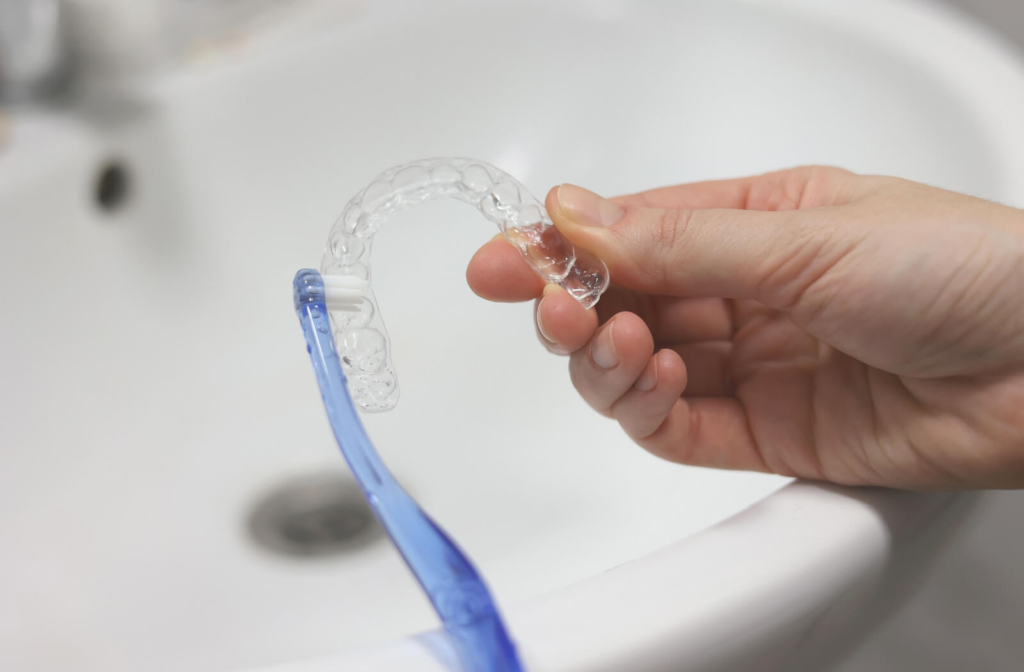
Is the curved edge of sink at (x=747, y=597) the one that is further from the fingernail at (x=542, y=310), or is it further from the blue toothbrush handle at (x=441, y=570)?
the fingernail at (x=542, y=310)

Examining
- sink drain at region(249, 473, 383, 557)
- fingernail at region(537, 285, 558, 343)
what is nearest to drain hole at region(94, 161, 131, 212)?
sink drain at region(249, 473, 383, 557)

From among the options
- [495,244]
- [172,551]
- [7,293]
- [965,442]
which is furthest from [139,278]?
[965,442]

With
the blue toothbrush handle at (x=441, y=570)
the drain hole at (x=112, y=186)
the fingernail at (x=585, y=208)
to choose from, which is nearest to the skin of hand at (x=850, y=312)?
the fingernail at (x=585, y=208)

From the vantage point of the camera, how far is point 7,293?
0.52 metres

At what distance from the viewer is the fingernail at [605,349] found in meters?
Result: 0.40

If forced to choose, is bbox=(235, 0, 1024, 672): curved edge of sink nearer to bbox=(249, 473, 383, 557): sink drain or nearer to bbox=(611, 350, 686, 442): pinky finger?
bbox=(611, 350, 686, 442): pinky finger

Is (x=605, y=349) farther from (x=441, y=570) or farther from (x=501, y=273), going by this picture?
(x=441, y=570)

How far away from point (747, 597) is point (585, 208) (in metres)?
0.18

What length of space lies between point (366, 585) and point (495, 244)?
0.75 ft

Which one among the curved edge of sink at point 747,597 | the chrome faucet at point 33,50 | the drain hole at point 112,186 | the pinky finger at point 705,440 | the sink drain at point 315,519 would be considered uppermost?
the chrome faucet at point 33,50

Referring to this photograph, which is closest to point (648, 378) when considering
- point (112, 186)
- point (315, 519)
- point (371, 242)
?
point (371, 242)

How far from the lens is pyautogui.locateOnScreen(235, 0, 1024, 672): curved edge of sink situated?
265 mm

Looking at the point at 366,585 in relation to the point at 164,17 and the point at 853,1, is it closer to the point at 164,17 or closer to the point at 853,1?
the point at 164,17

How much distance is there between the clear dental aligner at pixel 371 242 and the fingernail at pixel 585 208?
0.01 m
